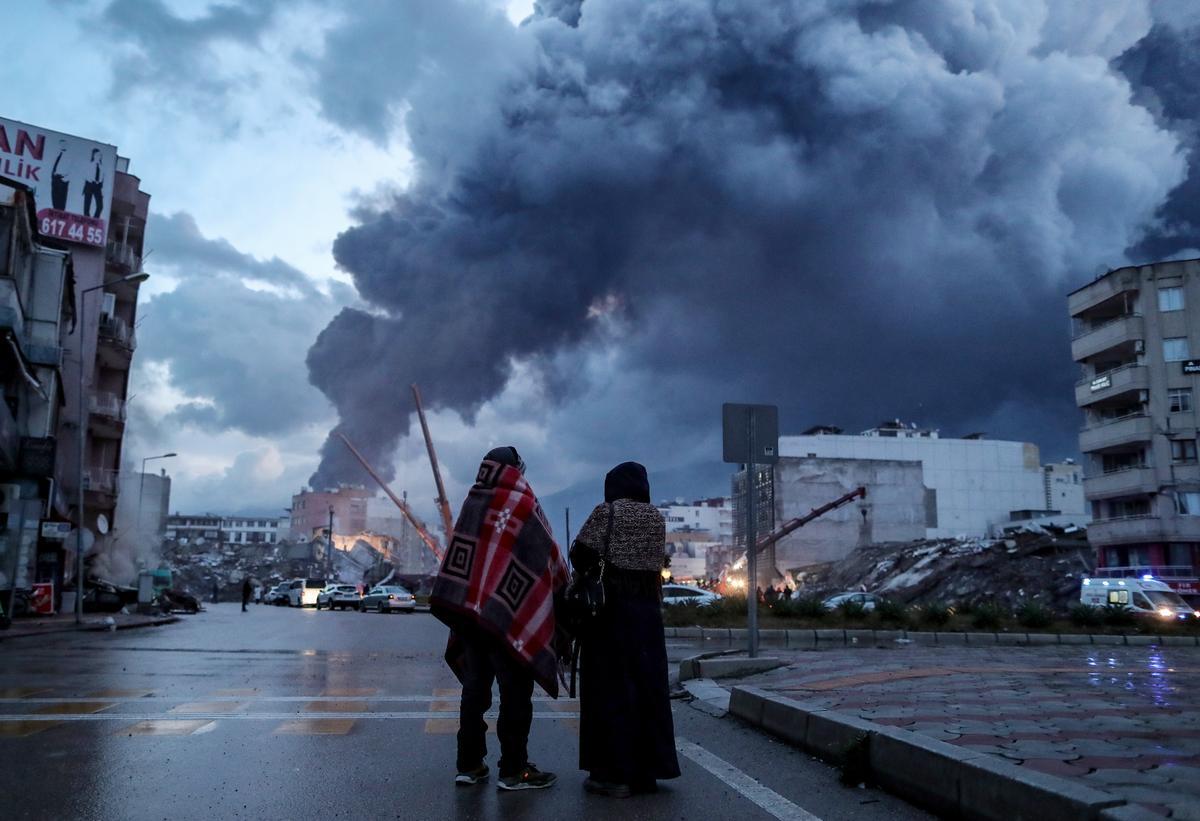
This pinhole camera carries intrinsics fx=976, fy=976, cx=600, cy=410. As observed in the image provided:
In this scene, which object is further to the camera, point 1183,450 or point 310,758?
point 1183,450

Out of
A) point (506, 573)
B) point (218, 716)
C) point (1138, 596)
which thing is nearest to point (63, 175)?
point (218, 716)

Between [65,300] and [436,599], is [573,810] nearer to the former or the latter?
[436,599]

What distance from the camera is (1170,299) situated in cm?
4788

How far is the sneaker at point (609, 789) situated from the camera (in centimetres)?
510

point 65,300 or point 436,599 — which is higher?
point 65,300

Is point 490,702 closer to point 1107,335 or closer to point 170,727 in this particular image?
point 170,727

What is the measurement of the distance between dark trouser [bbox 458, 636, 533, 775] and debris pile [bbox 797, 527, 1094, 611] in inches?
1621

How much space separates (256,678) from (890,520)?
244 feet

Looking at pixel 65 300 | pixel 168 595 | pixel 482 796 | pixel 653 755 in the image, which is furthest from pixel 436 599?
pixel 168 595

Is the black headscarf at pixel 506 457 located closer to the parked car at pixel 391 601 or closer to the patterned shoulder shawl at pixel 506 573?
the patterned shoulder shawl at pixel 506 573

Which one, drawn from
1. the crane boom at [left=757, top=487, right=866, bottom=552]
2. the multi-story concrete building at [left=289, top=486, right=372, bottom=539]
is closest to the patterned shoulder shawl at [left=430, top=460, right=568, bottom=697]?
the crane boom at [left=757, top=487, right=866, bottom=552]

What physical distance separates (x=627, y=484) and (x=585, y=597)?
75 cm

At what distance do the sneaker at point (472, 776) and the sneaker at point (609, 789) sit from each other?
62 cm

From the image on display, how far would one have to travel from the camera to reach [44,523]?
35.7 metres
